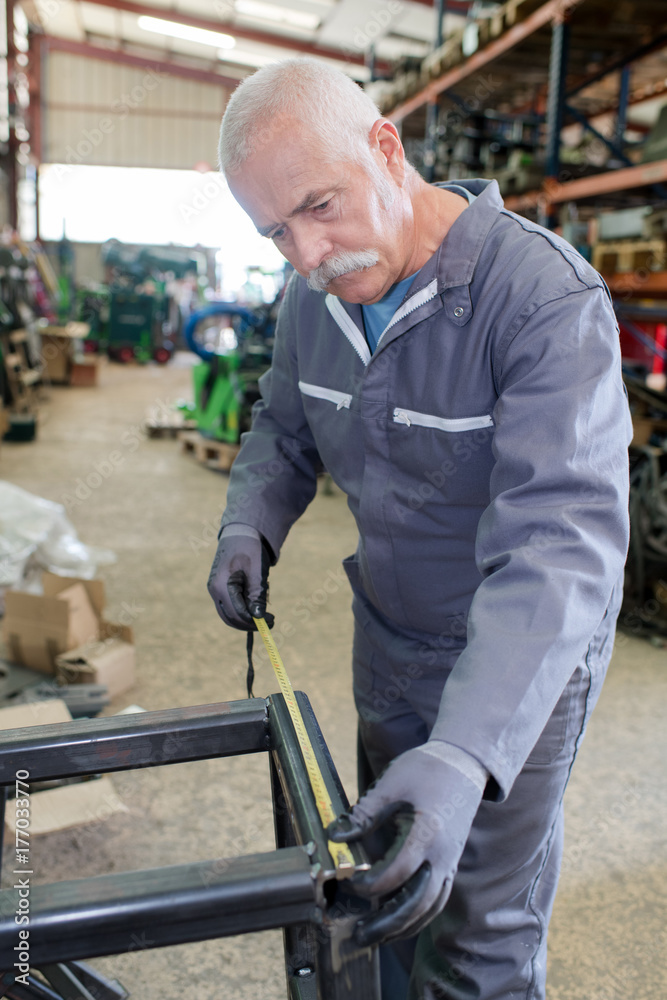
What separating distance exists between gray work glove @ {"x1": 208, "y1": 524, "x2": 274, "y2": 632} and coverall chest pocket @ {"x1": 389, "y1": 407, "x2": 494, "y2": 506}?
1.23 feet

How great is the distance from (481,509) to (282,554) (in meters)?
3.16

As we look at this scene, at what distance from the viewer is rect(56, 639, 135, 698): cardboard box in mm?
2717

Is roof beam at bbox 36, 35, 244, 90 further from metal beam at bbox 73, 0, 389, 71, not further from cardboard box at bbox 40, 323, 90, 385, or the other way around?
cardboard box at bbox 40, 323, 90, 385

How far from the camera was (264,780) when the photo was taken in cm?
245

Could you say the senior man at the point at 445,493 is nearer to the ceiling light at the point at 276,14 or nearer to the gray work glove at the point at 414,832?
the gray work glove at the point at 414,832

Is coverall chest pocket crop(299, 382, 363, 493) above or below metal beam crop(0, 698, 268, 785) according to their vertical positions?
above

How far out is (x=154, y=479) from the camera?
5844 millimetres

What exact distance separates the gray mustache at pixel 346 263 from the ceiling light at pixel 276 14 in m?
12.2

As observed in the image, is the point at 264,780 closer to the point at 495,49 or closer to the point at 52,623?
the point at 52,623

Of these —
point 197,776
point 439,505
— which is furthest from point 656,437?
point 439,505

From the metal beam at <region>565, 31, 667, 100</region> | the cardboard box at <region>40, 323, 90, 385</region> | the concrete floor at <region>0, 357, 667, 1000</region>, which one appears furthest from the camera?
the cardboard box at <region>40, 323, 90, 385</region>

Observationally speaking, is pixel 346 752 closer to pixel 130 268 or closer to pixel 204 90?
pixel 130 268

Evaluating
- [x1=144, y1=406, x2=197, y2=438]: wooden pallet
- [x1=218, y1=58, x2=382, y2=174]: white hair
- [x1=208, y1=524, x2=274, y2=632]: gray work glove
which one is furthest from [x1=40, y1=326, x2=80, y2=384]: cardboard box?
[x1=218, y1=58, x2=382, y2=174]: white hair

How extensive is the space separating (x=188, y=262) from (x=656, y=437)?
11.4m
